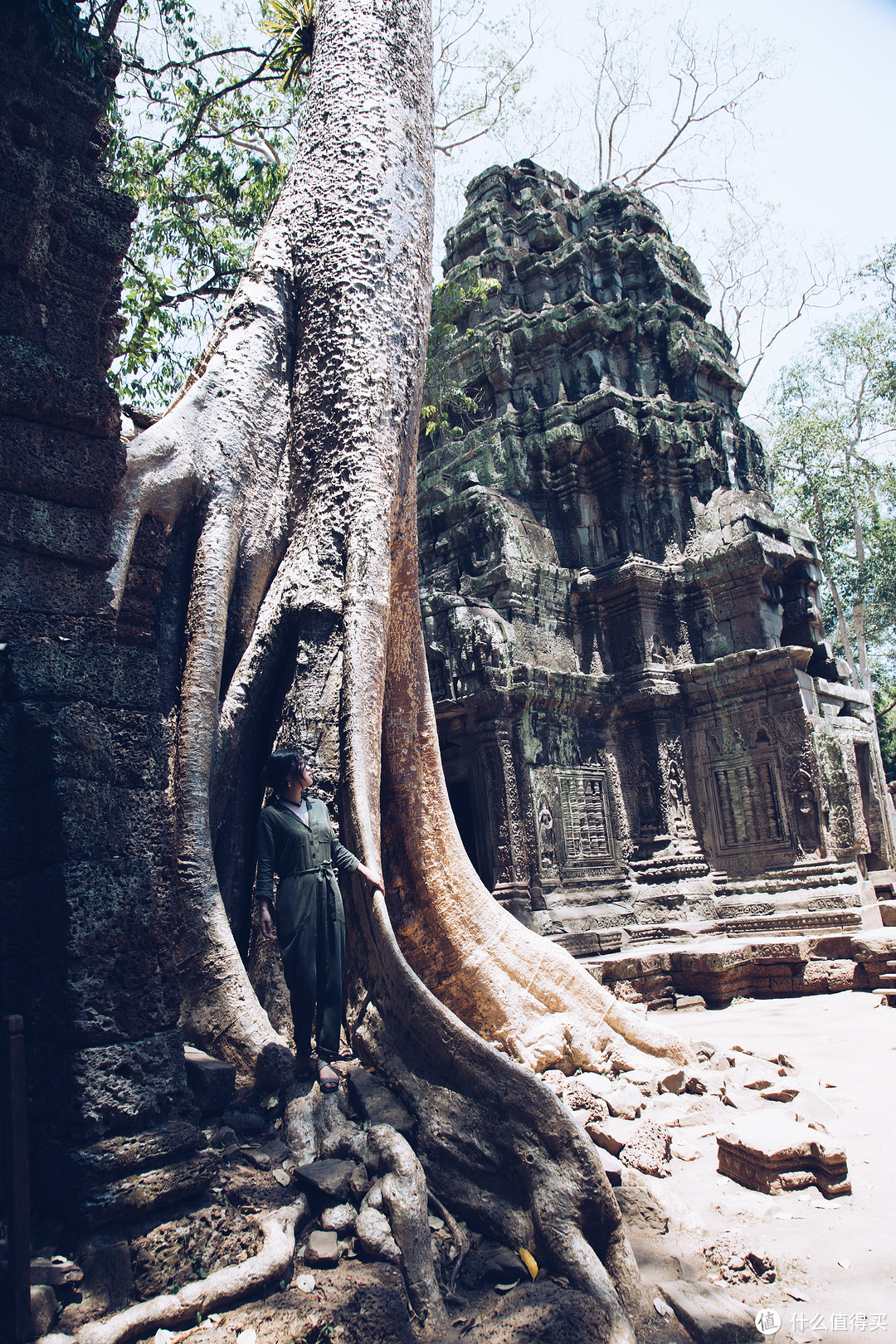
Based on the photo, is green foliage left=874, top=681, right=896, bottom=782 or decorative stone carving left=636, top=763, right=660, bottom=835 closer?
decorative stone carving left=636, top=763, right=660, bottom=835

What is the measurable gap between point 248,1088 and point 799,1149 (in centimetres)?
167

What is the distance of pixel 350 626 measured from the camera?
321 cm

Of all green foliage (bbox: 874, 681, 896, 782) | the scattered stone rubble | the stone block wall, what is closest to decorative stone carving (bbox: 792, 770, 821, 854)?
the scattered stone rubble

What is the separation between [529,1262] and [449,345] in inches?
429

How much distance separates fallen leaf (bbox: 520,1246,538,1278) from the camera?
196 cm

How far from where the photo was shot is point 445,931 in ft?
10.8

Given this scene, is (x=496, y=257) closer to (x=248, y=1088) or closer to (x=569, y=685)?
(x=569, y=685)

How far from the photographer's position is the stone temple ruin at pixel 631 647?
816 centimetres

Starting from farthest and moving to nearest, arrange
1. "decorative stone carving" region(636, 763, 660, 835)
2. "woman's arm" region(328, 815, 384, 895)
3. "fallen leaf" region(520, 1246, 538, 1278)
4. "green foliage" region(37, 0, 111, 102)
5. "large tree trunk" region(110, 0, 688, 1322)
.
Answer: "decorative stone carving" region(636, 763, 660, 835), "woman's arm" region(328, 815, 384, 895), "large tree trunk" region(110, 0, 688, 1322), "green foliage" region(37, 0, 111, 102), "fallen leaf" region(520, 1246, 538, 1278)

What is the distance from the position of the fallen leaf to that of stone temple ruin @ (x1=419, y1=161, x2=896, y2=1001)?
15.0ft

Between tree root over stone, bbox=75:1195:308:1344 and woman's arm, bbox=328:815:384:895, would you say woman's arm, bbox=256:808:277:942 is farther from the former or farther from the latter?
tree root over stone, bbox=75:1195:308:1344

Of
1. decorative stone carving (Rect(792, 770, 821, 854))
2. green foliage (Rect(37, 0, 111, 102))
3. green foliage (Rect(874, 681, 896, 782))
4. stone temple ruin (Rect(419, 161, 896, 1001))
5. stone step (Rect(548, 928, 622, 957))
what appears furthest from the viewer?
green foliage (Rect(874, 681, 896, 782))

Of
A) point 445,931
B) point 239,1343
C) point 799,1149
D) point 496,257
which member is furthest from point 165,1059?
point 496,257
